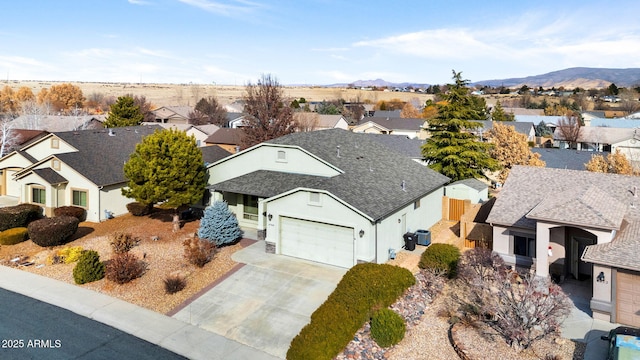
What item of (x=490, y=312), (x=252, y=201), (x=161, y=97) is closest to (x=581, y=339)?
(x=490, y=312)

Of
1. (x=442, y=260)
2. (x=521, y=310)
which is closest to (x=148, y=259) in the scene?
(x=442, y=260)

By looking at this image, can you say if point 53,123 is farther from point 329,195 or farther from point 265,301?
point 265,301

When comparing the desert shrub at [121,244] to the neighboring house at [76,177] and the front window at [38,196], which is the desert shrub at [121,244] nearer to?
the neighboring house at [76,177]

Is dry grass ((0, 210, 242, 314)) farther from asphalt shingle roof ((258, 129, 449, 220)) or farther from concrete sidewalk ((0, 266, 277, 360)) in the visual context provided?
asphalt shingle roof ((258, 129, 449, 220))

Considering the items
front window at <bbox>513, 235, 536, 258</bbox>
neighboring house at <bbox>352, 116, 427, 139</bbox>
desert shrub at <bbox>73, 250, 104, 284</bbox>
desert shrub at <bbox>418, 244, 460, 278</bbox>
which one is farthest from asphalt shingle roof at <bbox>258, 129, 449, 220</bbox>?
neighboring house at <bbox>352, 116, 427, 139</bbox>

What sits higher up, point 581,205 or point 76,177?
point 76,177

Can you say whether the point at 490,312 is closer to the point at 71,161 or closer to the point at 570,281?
the point at 570,281
